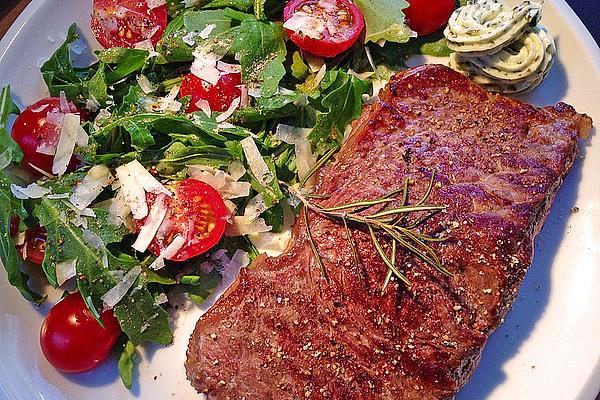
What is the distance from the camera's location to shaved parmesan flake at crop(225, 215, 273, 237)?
3.34m

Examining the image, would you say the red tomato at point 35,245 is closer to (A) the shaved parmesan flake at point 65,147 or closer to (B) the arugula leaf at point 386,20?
(A) the shaved parmesan flake at point 65,147

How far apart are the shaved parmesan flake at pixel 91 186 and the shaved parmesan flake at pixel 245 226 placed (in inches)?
27.5

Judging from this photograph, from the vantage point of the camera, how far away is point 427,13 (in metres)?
3.67

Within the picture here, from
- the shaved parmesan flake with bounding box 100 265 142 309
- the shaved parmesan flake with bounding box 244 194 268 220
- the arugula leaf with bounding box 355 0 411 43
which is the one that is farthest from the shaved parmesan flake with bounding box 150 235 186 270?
the arugula leaf with bounding box 355 0 411 43

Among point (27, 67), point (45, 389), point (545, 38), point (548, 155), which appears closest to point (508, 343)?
point (548, 155)

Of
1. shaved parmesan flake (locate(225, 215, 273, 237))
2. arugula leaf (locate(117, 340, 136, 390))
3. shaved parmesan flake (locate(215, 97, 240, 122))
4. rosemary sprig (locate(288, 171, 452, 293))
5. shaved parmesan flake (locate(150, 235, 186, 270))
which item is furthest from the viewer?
shaved parmesan flake (locate(215, 97, 240, 122))

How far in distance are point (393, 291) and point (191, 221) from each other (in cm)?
108

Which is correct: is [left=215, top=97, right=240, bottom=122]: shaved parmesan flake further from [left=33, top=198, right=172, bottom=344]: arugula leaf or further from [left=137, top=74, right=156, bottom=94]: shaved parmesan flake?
[left=33, top=198, right=172, bottom=344]: arugula leaf

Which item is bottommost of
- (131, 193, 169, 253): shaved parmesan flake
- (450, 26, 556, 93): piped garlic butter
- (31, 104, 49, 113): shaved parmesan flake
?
(450, 26, 556, 93): piped garlic butter

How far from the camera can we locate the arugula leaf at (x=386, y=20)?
353 cm

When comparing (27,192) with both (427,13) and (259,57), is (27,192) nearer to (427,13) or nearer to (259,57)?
(259,57)

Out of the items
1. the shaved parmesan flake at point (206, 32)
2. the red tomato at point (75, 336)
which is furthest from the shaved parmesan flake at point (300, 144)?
the red tomato at point (75, 336)

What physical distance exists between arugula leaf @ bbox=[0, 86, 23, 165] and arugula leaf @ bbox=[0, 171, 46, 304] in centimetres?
11

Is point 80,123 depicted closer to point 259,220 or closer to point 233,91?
point 233,91
